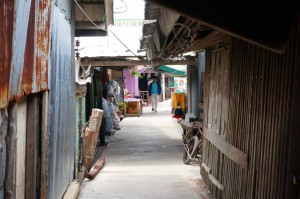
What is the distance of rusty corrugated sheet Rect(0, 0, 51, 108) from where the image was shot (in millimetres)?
3100

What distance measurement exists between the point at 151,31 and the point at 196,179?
3.68m

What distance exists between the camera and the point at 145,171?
10898mm

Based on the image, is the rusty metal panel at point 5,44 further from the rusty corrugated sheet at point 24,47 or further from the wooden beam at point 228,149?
the wooden beam at point 228,149

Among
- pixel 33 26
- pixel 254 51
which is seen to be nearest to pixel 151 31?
pixel 254 51

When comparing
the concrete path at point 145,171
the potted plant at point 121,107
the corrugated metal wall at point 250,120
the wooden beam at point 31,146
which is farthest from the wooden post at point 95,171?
the potted plant at point 121,107

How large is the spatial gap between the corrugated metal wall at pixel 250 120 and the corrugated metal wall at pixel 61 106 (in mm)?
2616

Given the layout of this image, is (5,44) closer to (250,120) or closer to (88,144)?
(250,120)

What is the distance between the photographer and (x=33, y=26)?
164 inches

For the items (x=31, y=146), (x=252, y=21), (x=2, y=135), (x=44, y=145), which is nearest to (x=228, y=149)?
(x=44, y=145)

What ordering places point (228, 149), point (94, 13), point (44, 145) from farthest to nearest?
point (94, 13) → point (228, 149) → point (44, 145)

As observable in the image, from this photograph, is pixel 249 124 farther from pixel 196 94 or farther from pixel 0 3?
pixel 196 94

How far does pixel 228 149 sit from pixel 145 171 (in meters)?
4.87

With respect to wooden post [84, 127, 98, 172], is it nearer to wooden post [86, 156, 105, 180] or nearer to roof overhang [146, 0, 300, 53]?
wooden post [86, 156, 105, 180]

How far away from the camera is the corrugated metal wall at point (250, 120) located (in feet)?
12.8
